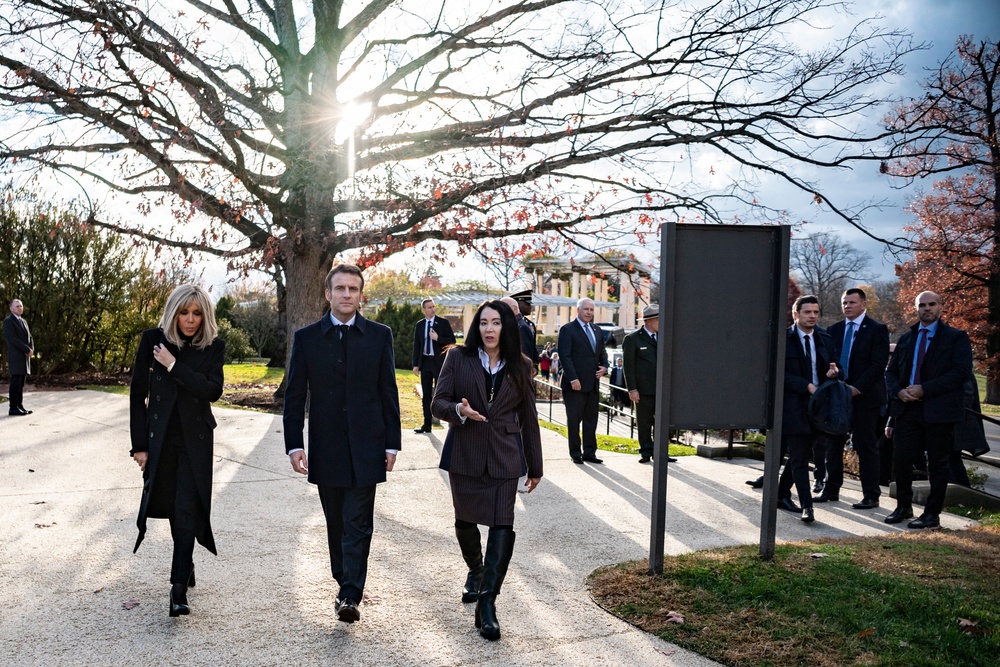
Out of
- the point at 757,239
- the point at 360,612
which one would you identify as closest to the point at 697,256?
the point at 757,239

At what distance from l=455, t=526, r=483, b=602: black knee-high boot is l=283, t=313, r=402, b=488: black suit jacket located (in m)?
0.61

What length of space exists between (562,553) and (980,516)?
4.77 m

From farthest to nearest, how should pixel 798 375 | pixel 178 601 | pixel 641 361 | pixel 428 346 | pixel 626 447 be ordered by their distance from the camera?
pixel 626 447 → pixel 428 346 → pixel 641 361 → pixel 798 375 → pixel 178 601

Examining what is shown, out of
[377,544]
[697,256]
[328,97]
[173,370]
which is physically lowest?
[377,544]

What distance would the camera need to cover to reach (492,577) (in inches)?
171

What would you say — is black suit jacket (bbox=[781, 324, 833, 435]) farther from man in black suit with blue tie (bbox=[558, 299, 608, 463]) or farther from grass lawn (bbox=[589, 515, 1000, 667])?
man in black suit with blue tie (bbox=[558, 299, 608, 463])

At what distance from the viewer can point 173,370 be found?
14.7 feet

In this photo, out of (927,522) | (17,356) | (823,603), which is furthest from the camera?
(17,356)

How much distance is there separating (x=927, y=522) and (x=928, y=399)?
1.10 meters

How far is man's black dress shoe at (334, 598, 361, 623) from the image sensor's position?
428cm

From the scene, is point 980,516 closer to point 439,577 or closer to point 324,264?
point 439,577

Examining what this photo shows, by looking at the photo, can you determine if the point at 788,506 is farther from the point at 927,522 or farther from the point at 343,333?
the point at 343,333

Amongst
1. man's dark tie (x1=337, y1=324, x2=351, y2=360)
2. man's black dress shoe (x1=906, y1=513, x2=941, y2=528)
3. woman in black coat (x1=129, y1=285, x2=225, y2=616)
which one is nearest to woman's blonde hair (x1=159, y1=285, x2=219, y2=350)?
woman in black coat (x1=129, y1=285, x2=225, y2=616)

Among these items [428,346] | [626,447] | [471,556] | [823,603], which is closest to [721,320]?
[823,603]
